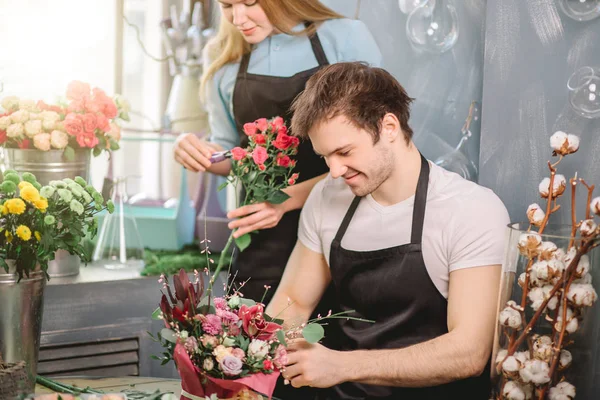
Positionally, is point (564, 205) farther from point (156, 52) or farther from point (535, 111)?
point (156, 52)

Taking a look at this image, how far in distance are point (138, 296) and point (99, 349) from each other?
0.23 m

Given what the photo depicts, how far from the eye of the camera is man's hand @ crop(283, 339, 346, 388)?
186 cm

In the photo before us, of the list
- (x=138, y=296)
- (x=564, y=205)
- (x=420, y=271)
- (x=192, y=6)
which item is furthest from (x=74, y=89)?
(x=564, y=205)

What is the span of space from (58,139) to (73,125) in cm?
6

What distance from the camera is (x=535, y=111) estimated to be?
2.15 meters

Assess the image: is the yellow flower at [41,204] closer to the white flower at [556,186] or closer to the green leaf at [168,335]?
the green leaf at [168,335]

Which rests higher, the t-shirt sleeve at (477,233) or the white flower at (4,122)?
the white flower at (4,122)

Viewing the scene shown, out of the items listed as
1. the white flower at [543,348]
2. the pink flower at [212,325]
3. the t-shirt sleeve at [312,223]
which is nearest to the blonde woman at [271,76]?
the t-shirt sleeve at [312,223]

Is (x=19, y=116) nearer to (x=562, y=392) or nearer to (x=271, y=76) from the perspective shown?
(x=271, y=76)

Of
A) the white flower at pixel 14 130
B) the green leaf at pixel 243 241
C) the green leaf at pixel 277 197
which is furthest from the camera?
the white flower at pixel 14 130

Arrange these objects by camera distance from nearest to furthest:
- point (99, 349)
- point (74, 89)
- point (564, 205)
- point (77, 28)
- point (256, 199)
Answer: point (564, 205) < point (256, 199) < point (74, 89) < point (99, 349) < point (77, 28)

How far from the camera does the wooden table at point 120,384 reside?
1.92 meters

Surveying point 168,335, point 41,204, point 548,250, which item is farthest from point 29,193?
point 548,250

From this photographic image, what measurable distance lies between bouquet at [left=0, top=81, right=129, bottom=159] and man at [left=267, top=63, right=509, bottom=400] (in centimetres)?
92
